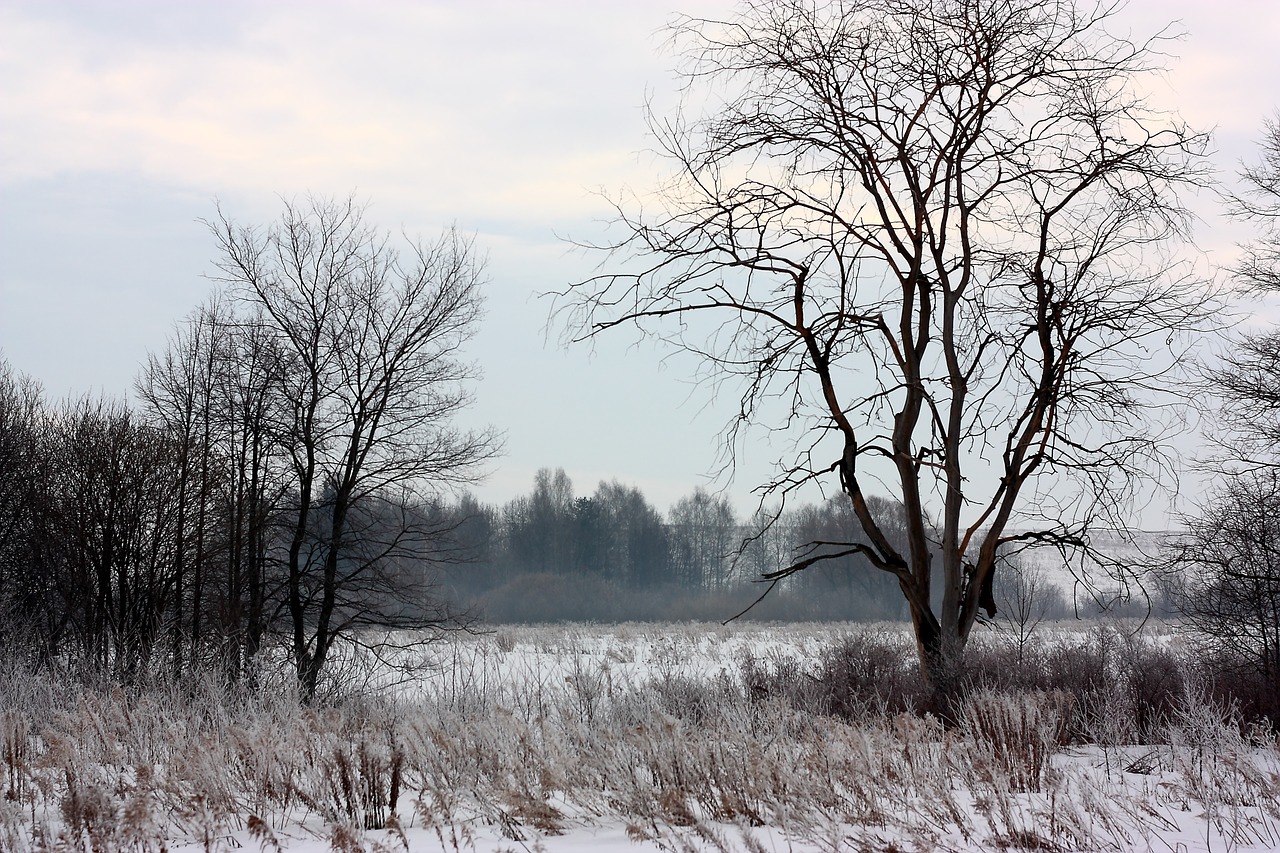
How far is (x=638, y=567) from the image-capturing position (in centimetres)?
8775

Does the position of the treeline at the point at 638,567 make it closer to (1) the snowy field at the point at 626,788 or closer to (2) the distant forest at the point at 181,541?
(2) the distant forest at the point at 181,541

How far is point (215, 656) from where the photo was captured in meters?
16.5

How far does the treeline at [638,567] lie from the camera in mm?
68188

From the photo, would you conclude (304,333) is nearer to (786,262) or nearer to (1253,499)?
(786,262)

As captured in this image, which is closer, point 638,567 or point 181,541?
point 181,541

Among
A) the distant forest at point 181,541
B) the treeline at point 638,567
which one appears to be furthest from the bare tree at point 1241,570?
the treeline at point 638,567

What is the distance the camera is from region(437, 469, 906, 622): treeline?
68.2m

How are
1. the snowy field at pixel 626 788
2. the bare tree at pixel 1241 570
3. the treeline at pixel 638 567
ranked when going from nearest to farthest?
the snowy field at pixel 626 788, the bare tree at pixel 1241 570, the treeline at pixel 638 567

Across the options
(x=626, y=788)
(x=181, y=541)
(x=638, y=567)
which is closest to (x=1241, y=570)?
(x=626, y=788)

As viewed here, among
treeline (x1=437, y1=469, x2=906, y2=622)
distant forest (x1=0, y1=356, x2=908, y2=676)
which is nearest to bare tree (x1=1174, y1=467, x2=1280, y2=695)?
distant forest (x1=0, y1=356, x2=908, y2=676)

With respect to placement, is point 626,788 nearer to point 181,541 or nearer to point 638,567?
point 181,541

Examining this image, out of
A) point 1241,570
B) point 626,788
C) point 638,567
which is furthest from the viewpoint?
point 638,567

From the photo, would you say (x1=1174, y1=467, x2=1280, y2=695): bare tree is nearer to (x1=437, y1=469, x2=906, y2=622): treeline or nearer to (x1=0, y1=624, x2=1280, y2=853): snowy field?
(x1=0, y1=624, x2=1280, y2=853): snowy field

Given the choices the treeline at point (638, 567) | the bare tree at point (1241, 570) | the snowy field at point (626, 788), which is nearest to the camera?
the snowy field at point (626, 788)
